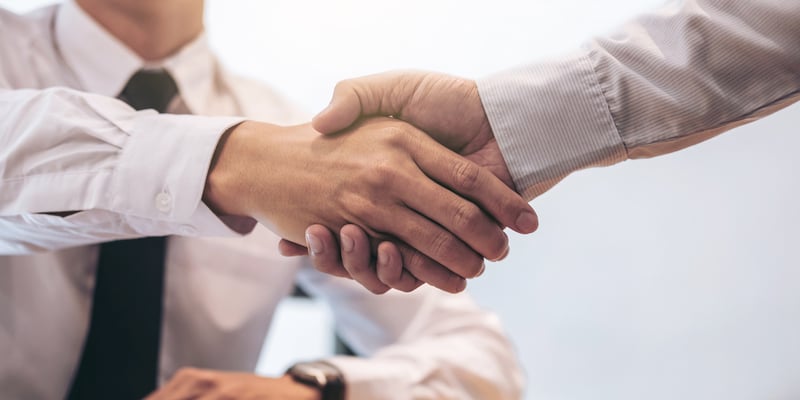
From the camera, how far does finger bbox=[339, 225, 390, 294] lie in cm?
56

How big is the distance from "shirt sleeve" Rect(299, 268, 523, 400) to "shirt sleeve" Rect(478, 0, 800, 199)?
0.40 m

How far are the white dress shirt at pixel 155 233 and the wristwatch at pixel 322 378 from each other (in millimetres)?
29

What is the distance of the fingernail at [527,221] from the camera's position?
545 mm

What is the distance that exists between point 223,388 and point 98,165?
315 millimetres

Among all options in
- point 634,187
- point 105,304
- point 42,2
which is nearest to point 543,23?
point 634,187

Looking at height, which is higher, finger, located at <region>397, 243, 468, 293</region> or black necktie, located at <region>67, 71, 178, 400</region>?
finger, located at <region>397, 243, 468, 293</region>

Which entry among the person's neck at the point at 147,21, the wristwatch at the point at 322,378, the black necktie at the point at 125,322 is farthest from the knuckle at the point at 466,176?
the person's neck at the point at 147,21

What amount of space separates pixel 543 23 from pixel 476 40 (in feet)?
0.34

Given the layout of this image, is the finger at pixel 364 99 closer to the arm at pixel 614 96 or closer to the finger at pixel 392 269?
the arm at pixel 614 96

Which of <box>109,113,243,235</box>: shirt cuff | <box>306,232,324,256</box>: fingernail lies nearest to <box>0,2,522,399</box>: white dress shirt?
<box>109,113,243,235</box>: shirt cuff

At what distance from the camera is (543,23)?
2.43ft

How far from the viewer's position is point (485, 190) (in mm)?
547

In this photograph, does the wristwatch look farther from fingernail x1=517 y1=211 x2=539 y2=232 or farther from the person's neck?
the person's neck

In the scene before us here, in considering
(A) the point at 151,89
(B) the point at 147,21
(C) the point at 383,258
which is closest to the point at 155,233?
(C) the point at 383,258
